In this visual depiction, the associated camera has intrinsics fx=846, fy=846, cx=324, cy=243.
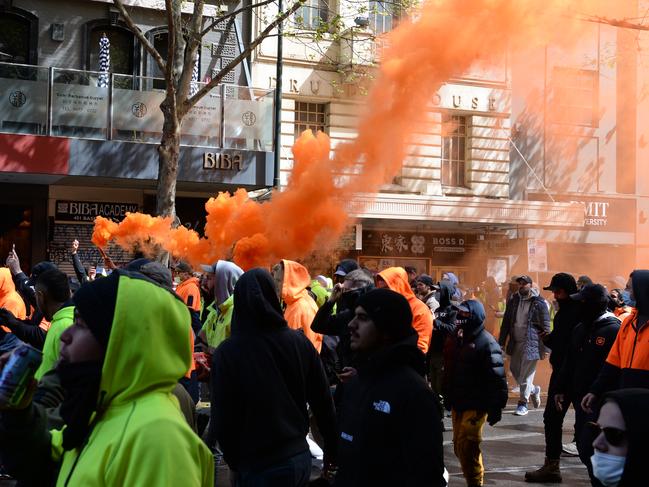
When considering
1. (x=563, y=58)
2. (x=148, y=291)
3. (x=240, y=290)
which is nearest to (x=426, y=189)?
(x=563, y=58)

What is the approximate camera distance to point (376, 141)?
14078 mm

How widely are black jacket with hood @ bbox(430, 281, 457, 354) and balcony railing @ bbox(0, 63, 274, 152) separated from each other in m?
7.98

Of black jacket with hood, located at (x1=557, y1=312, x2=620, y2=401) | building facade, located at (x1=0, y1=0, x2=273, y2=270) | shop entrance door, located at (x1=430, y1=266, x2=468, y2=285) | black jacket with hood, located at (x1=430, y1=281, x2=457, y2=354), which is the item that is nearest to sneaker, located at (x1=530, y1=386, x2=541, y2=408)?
black jacket with hood, located at (x1=430, y1=281, x2=457, y2=354)

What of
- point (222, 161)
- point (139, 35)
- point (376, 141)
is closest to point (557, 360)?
point (376, 141)

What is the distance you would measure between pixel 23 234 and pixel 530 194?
14.9 meters

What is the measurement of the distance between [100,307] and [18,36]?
18.9 metres

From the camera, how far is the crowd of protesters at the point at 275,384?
8.25 feet

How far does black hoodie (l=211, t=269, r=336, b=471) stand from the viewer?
4641mm

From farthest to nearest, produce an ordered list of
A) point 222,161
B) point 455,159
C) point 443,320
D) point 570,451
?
point 455,159 → point 222,161 → point 443,320 → point 570,451

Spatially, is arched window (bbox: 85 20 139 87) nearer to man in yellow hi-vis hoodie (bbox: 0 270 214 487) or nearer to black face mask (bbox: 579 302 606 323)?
black face mask (bbox: 579 302 606 323)

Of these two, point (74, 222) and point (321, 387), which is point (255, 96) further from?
point (321, 387)

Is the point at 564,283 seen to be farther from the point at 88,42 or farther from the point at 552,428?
the point at 88,42

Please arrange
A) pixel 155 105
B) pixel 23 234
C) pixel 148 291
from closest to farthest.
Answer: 1. pixel 148 291
2. pixel 155 105
3. pixel 23 234

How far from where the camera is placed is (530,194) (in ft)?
85.7
